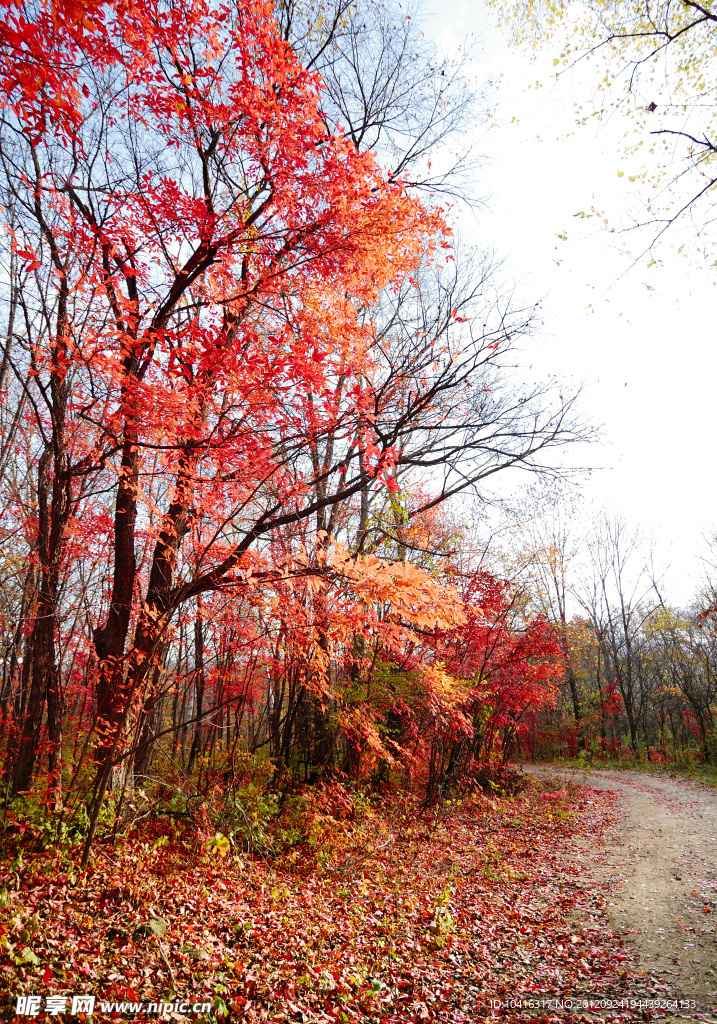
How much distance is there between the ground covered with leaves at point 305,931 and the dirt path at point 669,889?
303 mm

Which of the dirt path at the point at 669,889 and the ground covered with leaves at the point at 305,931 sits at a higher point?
the ground covered with leaves at the point at 305,931

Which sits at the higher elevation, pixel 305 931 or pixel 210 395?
pixel 210 395

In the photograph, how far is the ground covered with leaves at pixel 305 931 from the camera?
3.51m

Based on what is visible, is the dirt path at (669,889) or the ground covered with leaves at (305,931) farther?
the dirt path at (669,889)

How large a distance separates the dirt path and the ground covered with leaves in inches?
11.9

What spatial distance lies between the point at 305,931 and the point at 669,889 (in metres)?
5.11

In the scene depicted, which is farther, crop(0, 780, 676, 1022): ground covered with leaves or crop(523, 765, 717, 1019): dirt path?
crop(523, 765, 717, 1019): dirt path

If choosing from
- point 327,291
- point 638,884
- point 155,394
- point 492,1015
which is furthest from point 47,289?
point 638,884

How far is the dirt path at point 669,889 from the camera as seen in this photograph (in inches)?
179

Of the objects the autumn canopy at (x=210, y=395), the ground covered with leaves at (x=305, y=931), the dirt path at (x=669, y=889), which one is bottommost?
the dirt path at (x=669, y=889)

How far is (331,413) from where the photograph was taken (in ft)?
21.3

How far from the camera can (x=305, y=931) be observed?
4.62 m

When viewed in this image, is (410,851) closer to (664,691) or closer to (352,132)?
(352,132)

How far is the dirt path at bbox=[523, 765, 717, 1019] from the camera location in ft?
14.9
